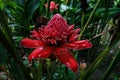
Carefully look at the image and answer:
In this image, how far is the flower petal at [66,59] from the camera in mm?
535

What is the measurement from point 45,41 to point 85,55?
1.81 m

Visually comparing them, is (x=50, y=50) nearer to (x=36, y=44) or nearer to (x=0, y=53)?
(x=36, y=44)

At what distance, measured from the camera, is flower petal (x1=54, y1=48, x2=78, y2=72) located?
535 mm

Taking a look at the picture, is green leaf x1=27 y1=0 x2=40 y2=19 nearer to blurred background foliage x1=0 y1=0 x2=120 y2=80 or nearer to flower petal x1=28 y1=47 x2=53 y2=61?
blurred background foliage x1=0 y1=0 x2=120 y2=80

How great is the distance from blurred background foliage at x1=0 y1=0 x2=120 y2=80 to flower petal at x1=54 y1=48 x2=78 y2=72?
8 cm

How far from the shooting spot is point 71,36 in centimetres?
62

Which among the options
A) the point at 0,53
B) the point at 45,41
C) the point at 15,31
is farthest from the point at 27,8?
the point at 45,41

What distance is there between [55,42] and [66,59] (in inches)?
2.0

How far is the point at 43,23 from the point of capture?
67cm

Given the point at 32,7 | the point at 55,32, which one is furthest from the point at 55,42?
the point at 32,7

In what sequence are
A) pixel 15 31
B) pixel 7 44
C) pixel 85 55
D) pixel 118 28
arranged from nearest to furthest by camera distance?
pixel 7 44 < pixel 118 28 < pixel 15 31 < pixel 85 55

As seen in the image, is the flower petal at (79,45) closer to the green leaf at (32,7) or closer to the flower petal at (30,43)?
the flower petal at (30,43)

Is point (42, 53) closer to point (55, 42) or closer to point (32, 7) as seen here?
point (55, 42)

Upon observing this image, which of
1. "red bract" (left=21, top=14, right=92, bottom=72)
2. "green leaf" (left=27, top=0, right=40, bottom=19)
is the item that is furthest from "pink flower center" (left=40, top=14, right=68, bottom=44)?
"green leaf" (left=27, top=0, right=40, bottom=19)
